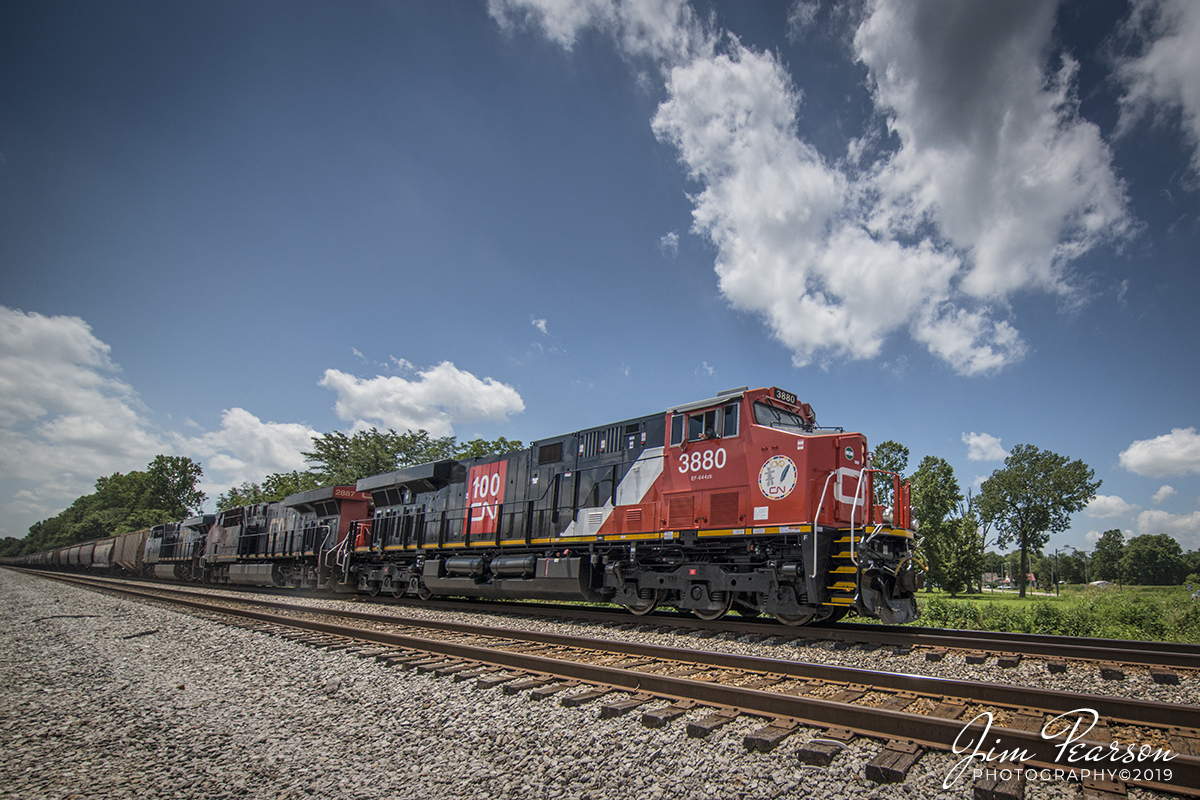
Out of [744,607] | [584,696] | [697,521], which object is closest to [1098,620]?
[744,607]

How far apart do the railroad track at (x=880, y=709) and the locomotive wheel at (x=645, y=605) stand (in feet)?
10.8

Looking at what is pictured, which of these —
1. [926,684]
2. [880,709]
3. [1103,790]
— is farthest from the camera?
[926,684]

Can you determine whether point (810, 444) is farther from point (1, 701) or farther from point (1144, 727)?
point (1, 701)

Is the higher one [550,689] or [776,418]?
[776,418]

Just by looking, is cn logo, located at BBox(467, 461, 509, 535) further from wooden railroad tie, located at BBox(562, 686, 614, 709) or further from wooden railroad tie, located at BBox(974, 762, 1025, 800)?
wooden railroad tie, located at BBox(974, 762, 1025, 800)

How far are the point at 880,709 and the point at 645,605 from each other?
22.3 feet

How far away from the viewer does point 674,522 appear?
10.0m

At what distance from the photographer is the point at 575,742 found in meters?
4.16

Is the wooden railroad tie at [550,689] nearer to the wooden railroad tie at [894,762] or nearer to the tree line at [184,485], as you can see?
the wooden railroad tie at [894,762]

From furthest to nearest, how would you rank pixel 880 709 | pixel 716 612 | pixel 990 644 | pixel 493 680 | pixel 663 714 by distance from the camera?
pixel 716 612, pixel 990 644, pixel 493 680, pixel 663 714, pixel 880 709

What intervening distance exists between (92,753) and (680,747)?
14.2ft

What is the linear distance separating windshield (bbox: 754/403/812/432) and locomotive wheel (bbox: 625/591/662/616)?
151 inches

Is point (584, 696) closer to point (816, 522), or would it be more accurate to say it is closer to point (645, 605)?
point (816, 522)

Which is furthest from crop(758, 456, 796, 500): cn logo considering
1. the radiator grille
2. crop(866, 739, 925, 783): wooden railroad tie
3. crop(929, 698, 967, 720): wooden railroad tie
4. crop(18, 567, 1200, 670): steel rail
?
crop(866, 739, 925, 783): wooden railroad tie
